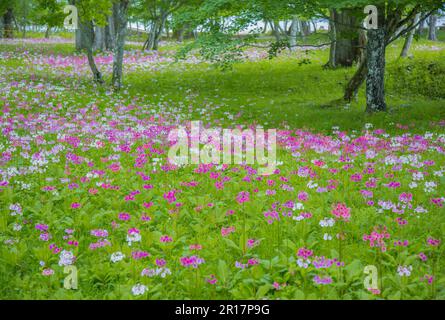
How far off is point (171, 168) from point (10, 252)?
13.0ft

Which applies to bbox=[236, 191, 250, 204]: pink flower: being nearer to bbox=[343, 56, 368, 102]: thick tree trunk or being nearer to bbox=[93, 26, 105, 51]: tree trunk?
bbox=[343, 56, 368, 102]: thick tree trunk

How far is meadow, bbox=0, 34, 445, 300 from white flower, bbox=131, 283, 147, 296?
0.01m

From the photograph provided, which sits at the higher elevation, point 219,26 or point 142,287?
point 219,26

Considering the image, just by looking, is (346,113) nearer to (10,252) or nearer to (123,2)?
(123,2)

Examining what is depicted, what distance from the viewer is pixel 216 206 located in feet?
21.9

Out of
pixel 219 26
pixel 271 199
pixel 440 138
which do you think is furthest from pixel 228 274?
pixel 219 26

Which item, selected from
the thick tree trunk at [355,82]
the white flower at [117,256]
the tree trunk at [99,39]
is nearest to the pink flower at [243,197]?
the white flower at [117,256]

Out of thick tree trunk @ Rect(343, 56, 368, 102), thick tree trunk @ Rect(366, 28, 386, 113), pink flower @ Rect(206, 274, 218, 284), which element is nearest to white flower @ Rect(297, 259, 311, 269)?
pink flower @ Rect(206, 274, 218, 284)

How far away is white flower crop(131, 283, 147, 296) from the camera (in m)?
4.50

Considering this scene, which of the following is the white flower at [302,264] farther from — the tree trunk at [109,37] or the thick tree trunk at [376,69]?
the tree trunk at [109,37]

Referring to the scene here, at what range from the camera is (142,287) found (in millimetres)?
4531

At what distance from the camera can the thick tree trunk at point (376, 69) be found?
13766mm

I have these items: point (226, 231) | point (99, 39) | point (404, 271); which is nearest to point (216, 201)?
point (226, 231)

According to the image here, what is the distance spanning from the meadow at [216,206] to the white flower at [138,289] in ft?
0.05
